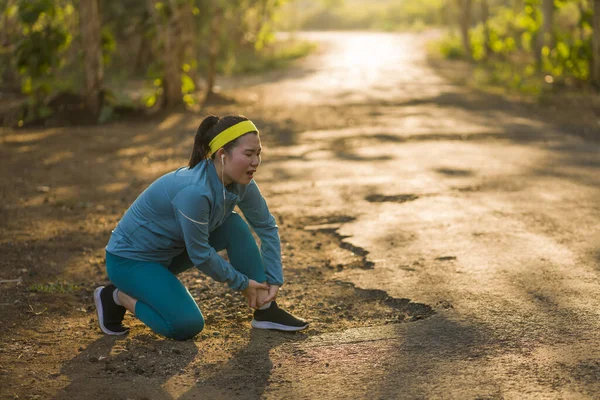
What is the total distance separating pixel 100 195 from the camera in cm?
743

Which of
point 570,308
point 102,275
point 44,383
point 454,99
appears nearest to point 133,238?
point 44,383

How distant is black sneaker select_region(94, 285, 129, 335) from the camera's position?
4133 mm

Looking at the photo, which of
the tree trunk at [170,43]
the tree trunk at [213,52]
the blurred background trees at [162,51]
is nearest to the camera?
the blurred background trees at [162,51]

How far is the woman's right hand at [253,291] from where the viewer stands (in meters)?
4.09

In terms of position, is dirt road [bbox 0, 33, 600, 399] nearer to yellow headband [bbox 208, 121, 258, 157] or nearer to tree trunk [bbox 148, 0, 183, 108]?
yellow headband [bbox 208, 121, 258, 157]

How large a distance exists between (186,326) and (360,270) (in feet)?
4.81

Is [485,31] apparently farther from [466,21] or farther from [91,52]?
[91,52]

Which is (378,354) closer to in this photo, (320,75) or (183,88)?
(183,88)

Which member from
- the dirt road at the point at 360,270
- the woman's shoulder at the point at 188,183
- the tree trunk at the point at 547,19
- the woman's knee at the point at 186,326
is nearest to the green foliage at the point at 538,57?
the tree trunk at the point at 547,19

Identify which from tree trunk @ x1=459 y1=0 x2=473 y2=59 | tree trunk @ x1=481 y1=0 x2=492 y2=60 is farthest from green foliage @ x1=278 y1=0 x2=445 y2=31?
tree trunk @ x1=481 y1=0 x2=492 y2=60

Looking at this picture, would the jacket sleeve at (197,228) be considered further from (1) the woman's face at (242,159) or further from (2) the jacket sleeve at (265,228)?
(2) the jacket sleeve at (265,228)

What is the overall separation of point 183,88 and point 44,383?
976 cm

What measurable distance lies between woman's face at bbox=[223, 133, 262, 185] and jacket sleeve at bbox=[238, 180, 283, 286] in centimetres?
23

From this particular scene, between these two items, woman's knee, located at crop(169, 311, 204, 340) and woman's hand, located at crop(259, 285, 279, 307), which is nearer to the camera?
woman's knee, located at crop(169, 311, 204, 340)
